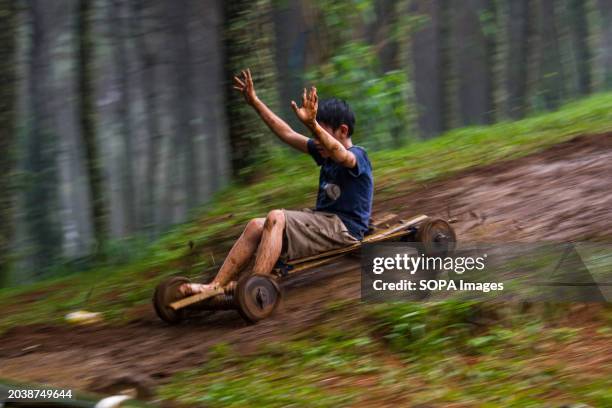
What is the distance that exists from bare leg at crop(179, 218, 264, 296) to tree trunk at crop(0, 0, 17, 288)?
143 inches

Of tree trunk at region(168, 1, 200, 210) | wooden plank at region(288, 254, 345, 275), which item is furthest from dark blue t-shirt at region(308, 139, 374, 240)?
tree trunk at region(168, 1, 200, 210)

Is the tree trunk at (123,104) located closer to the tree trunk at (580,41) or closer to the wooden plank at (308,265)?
the wooden plank at (308,265)

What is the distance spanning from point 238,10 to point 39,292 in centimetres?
335

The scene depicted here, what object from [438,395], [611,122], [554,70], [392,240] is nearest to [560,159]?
[611,122]

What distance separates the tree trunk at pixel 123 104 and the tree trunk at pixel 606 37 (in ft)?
27.7

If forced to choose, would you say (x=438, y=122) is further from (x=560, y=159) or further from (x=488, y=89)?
(x=560, y=159)

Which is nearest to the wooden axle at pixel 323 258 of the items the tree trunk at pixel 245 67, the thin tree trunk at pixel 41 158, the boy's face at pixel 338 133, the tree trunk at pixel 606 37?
the boy's face at pixel 338 133

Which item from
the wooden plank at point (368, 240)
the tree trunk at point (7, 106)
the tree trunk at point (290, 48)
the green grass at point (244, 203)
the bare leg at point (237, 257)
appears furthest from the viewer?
the tree trunk at point (290, 48)

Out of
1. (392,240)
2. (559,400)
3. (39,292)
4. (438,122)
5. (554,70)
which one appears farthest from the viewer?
(554,70)

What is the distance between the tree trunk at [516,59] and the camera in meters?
15.2

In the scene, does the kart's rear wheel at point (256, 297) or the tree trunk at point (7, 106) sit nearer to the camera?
the kart's rear wheel at point (256, 297)

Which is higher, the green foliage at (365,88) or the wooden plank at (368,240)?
the green foliage at (365,88)

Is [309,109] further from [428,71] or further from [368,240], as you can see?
[428,71]

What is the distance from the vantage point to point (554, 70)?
1584 centimetres
